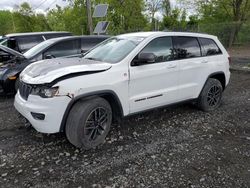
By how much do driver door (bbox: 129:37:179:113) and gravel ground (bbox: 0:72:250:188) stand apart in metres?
0.51

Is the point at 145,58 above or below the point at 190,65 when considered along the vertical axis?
above

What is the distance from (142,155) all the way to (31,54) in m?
4.92

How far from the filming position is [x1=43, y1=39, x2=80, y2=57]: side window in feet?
24.5

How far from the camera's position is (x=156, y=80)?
178 inches

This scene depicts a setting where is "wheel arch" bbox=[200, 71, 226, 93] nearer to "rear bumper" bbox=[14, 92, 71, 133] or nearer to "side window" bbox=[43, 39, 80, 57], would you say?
"rear bumper" bbox=[14, 92, 71, 133]

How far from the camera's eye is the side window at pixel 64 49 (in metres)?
7.47

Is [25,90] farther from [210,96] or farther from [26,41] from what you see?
[26,41]

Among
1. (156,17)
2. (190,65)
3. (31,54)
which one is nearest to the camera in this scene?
(190,65)

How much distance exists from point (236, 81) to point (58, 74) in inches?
262

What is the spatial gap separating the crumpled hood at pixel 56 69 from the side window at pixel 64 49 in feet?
10.8

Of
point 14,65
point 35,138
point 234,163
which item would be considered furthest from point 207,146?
point 14,65

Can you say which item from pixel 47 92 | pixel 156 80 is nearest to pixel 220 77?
pixel 156 80

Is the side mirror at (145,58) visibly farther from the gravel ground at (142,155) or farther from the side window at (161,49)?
the gravel ground at (142,155)

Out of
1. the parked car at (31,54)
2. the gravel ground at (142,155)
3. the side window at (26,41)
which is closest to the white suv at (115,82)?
the gravel ground at (142,155)
